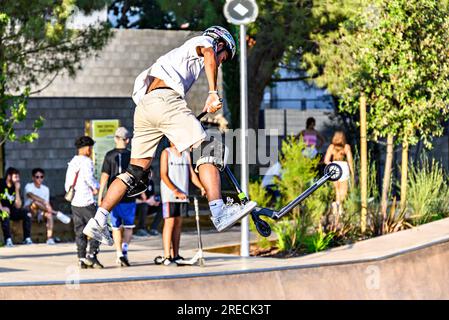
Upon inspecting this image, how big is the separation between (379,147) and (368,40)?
9.05 meters

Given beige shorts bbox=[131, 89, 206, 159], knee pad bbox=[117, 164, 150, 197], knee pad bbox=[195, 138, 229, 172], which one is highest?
beige shorts bbox=[131, 89, 206, 159]

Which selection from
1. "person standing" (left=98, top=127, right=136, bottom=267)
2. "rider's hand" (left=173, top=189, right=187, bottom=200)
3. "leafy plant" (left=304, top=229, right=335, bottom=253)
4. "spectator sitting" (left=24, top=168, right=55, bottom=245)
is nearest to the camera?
"rider's hand" (left=173, top=189, right=187, bottom=200)

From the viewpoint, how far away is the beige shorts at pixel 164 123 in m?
8.47

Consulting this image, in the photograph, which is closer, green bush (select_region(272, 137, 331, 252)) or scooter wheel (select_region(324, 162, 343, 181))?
scooter wheel (select_region(324, 162, 343, 181))

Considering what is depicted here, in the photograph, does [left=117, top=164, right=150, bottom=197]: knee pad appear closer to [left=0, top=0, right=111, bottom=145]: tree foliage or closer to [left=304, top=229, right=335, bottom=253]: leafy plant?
[left=304, top=229, right=335, bottom=253]: leafy plant

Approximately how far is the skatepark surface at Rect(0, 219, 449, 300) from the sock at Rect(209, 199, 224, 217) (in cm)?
208

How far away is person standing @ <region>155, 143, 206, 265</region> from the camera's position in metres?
13.1

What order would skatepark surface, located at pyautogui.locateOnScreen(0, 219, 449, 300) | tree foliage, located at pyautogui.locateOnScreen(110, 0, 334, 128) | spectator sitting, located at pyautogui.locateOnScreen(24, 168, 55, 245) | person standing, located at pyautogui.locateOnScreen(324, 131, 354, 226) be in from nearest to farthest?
skatepark surface, located at pyautogui.locateOnScreen(0, 219, 449, 300) → person standing, located at pyautogui.locateOnScreen(324, 131, 354, 226) → spectator sitting, located at pyautogui.locateOnScreen(24, 168, 55, 245) → tree foliage, located at pyautogui.locateOnScreen(110, 0, 334, 128)

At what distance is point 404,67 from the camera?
1593cm

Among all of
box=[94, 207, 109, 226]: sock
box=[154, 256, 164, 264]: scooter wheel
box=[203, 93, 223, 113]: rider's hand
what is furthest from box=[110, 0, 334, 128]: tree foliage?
box=[203, 93, 223, 113]: rider's hand

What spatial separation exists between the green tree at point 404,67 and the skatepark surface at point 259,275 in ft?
6.60

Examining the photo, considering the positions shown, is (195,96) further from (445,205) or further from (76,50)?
(445,205)

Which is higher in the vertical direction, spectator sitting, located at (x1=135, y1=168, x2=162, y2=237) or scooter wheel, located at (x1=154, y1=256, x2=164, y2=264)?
spectator sitting, located at (x1=135, y1=168, x2=162, y2=237)
